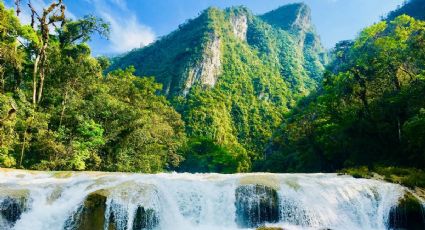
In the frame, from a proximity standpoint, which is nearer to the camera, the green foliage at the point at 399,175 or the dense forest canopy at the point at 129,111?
the green foliage at the point at 399,175

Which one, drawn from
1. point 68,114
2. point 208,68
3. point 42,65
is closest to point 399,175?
point 68,114

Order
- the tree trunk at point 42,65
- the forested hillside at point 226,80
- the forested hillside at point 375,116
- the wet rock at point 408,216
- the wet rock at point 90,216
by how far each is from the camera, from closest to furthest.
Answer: the wet rock at point 90,216
the wet rock at point 408,216
the forested hillside at point 375,116
the tree trunk at point 42,65
the forested hillside at point 226,80

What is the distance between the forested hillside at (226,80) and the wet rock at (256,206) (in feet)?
191

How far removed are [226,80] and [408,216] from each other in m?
123

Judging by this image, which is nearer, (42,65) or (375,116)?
(375,116)

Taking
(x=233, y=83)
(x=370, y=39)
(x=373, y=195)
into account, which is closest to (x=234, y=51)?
(x=233, y=83)

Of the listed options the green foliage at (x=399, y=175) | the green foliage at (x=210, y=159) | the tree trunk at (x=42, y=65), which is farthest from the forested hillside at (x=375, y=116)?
the green foliage at (x=210, y=159)

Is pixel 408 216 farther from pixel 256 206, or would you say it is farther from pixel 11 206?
pixel 11 206

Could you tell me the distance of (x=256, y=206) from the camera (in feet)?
52.8

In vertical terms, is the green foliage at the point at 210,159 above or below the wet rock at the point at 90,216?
above

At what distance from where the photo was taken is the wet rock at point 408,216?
1623 cm

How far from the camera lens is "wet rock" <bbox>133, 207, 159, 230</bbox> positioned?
14867mm

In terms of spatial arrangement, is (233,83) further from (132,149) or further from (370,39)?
(132,149)

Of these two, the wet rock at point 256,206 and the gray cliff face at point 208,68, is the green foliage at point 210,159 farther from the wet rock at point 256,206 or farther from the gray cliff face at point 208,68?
the wet rock at point 256,206
